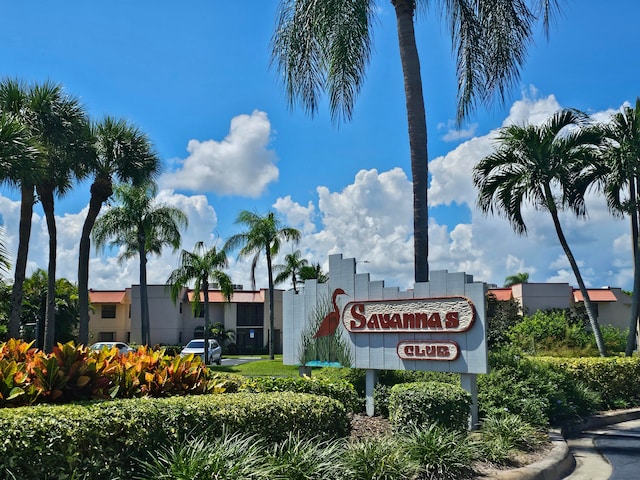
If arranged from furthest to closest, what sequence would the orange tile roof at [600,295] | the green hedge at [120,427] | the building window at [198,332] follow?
the building window at [198,332], the orange tile roof at [600,295], the green hedge at [120,427]

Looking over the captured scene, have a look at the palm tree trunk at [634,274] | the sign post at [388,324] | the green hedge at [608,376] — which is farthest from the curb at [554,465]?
the palm tree trunk at [634,274]

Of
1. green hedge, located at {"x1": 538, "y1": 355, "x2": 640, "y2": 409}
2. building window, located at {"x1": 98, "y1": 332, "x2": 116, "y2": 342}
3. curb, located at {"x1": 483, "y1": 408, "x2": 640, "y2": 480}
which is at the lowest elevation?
building window, located at {"x1": 98, "y1": 332, "x2": 116, "y2": 342}

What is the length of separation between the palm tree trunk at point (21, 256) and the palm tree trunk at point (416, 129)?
12.6 m

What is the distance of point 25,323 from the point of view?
3478cm

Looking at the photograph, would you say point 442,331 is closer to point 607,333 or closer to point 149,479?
point 149,479

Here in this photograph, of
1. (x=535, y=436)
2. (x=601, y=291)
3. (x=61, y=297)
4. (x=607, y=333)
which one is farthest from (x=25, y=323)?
(x=601, y=291)

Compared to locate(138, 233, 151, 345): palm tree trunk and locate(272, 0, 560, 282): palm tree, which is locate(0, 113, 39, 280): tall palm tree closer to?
locate(272, 0, 560, 282): palm tree

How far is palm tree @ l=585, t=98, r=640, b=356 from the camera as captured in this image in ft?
53.3

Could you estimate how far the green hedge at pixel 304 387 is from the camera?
9.23m

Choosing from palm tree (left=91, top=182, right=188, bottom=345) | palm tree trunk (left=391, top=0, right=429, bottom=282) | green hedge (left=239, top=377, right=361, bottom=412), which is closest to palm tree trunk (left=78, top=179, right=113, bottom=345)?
palm tree (left=91, top=182, right=188, bottom=345)

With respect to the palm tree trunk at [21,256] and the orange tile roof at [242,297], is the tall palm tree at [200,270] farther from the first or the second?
the orange tile roof at [242,297]

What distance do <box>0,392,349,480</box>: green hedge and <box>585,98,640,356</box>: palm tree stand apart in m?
12.5

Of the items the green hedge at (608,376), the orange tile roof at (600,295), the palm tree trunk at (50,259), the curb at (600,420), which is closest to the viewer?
the curb at (600,420)

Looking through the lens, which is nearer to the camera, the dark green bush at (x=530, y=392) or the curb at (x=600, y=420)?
the dark green bush at (x=530, y=392)
